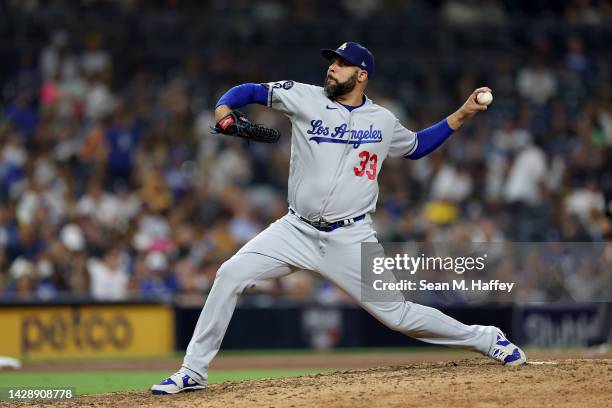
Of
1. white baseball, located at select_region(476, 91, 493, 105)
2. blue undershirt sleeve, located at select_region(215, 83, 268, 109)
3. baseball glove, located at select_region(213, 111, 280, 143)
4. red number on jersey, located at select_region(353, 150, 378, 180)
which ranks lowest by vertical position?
red number on jersey, located at select_region(353, 150, 378, 180)

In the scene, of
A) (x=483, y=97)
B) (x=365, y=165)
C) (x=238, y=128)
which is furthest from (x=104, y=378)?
(x=483, y=97)

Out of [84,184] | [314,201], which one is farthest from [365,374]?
[84,184]

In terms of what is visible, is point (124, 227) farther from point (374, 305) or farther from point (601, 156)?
point (374, 305)

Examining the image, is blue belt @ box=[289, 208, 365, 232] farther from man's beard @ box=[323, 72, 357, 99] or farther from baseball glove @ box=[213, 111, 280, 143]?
man's beard @ box=[323, 72, 357, 99]

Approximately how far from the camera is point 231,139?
1565 centimetres

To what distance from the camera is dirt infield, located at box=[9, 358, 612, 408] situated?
6309 millimetres

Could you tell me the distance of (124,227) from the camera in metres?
14.2

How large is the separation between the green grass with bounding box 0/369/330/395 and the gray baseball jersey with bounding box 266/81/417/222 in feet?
8.66

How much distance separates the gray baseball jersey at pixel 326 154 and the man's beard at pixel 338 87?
44 millimetres

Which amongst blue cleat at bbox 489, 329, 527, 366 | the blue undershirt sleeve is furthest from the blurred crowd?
the blue undershirt sleeve

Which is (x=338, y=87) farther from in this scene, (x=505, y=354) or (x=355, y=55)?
(x=505, y=354)

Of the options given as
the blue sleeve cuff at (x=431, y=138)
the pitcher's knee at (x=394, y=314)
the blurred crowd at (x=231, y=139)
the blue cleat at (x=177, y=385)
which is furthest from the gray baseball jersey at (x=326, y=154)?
the blurred crowd at (x=231, y=139)

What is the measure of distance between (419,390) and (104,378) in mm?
4553

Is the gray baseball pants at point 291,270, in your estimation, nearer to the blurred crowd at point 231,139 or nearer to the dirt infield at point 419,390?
the dirt infield at point 419,390
